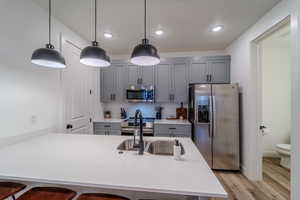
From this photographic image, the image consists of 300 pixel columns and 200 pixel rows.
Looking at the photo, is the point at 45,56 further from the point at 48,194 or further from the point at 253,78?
the point at 253,78

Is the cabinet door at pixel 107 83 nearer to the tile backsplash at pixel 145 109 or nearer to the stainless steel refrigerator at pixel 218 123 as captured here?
the tile backsplash at pixel 145 109

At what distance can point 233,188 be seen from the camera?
247cm

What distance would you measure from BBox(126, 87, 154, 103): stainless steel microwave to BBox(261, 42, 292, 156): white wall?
276cm

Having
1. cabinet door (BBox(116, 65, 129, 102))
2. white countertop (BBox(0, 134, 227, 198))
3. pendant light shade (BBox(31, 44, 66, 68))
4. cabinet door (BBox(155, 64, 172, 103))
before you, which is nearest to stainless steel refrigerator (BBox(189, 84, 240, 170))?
cabinet door (BBox(155, 64, 172, 103))

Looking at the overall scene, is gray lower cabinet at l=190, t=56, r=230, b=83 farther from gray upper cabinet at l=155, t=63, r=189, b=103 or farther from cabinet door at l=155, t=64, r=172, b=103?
cabinet door at l=155, t=64, r=172, b=103

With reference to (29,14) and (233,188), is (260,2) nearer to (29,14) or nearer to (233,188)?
(233,188)

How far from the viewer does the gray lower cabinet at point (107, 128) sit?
A: 3.49m

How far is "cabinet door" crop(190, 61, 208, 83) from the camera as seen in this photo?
11.7 feet

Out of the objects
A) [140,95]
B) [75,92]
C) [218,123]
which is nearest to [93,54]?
[75,92]

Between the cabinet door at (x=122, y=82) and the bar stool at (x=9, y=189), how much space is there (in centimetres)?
272

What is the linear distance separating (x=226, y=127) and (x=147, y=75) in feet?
6.72

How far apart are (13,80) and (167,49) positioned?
3023 millimetres

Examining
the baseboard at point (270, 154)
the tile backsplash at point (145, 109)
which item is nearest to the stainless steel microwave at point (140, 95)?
the tile backsplash at point (145, 109)

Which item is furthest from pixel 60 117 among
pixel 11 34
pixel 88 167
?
pixel 88 167
